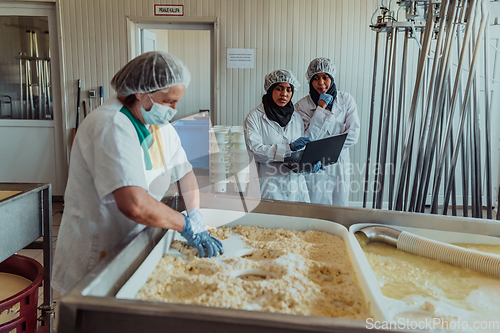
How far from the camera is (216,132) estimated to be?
8.80ft

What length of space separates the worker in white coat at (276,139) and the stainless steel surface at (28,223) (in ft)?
4.06

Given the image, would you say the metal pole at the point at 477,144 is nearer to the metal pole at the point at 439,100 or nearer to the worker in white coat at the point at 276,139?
the metal pole at the point at 439,100

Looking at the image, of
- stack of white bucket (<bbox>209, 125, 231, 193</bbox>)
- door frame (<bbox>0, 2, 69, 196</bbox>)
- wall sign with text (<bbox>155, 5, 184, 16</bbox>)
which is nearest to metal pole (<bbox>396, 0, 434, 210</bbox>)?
stack of white bucket (<bbox>209, 125, 231, 193</bbox>)

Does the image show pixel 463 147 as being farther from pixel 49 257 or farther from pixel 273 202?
pixel 49 257

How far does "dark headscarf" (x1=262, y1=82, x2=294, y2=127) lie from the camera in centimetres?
242

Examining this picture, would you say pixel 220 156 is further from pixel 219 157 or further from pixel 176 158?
pixel 176 158

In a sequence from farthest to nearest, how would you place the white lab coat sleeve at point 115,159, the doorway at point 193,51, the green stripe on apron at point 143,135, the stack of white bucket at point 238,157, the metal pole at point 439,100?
the doorway at point 193,51 < the stack of white bucket at point 238,157 < the metal pole at point 439,100 < the green stripe on apron at point 143,135 < the white lab coat sleeve at point 115,159

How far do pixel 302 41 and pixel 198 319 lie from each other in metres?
3.19

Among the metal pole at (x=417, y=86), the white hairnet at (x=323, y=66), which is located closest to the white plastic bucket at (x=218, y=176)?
the white hairnet at (x=323, y=66)

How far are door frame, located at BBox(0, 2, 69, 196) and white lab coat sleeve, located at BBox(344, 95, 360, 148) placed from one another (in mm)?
2727

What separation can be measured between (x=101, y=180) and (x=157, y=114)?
255 millimetres

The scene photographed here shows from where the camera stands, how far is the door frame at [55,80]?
349 centimetres

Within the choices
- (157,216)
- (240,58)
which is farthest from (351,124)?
(157,216)

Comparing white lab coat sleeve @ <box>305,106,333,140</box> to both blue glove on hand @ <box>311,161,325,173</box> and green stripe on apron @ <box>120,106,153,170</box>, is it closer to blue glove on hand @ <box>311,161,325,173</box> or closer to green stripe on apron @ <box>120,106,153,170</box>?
blue glove on hand @ <box>311,161,325,173</box>
